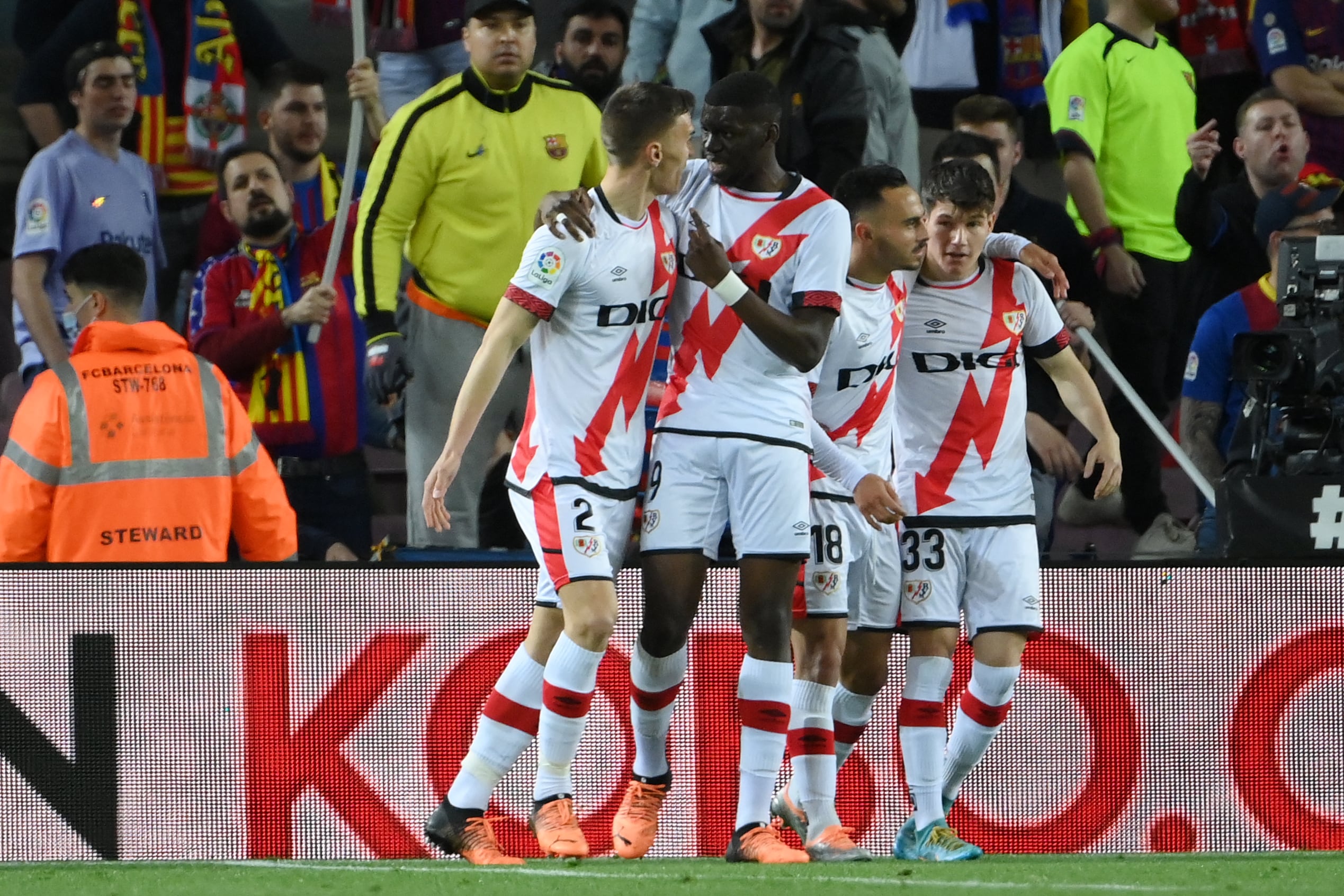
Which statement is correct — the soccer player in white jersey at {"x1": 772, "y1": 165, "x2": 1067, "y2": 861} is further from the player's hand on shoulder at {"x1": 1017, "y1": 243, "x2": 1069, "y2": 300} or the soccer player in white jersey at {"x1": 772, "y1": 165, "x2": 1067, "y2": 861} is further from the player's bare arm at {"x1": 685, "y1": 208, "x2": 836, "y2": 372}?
the player's bare arm at {"x1": 685, "y1": 208, "x2": 836, "y2": 372}

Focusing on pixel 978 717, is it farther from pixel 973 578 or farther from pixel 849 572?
pixel 849 572

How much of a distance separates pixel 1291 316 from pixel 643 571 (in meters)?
2.34

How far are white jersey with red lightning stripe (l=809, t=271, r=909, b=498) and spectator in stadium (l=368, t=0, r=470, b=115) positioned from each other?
2.66 m

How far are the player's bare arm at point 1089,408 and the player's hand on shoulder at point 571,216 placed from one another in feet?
4.92

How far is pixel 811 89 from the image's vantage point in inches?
273

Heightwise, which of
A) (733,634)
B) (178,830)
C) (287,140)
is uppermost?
(287,140)

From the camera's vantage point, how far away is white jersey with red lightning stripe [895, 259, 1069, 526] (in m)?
5.35

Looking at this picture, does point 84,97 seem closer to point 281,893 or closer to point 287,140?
point 287,140

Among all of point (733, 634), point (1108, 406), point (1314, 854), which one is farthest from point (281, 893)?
point (1108, 406)

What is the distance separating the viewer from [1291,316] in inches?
231

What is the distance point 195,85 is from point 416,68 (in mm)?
840

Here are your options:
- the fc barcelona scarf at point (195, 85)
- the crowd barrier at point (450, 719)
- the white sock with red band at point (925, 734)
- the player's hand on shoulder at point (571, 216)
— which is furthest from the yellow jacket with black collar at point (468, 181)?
the white sock with red band at point (925, 734)

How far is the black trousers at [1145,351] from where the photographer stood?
7.09m

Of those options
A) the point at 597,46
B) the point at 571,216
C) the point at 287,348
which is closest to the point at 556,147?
the point at 597,46
